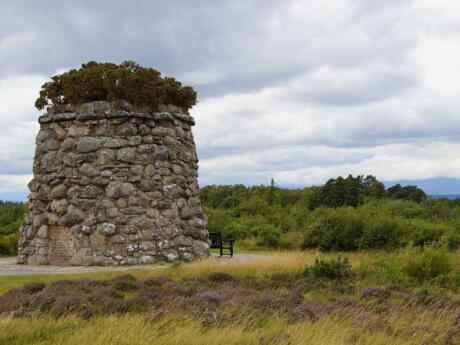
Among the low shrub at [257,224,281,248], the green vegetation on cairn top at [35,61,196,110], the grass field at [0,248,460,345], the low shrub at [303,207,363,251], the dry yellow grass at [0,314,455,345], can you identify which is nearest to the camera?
the dry yellow grass at [0,314,455,345]

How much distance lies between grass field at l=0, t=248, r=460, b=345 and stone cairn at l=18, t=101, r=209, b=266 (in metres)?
2.14

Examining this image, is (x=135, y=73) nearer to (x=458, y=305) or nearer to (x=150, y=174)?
(x=150, y=174)

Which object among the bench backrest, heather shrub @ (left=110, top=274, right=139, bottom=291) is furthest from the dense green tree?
heather shrub @ (left=110, top=274, right=139, bottom=291)

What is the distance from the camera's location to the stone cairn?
15859mm

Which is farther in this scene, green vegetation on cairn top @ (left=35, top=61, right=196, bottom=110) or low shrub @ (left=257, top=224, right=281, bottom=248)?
low shrub @ (left=257, top=224, right=281, bottom=248)

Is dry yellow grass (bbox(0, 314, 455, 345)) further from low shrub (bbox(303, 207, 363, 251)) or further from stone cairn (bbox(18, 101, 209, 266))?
low shrub (bbox(303, 207, 363, 251))

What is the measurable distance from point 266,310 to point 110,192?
7479mm

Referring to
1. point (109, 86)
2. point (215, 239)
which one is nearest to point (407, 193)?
point (215, 239)

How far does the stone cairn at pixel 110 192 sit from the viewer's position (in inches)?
624

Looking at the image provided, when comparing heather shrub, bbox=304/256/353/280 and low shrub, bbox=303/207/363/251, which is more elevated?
low shrub, bbox=303/207/363/251

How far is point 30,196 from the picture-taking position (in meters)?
17.4

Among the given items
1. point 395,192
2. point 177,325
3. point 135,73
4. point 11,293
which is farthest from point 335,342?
point 395,192

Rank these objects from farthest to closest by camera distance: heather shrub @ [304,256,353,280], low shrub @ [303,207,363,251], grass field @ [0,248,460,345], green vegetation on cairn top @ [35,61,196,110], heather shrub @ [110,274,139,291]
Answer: low shrub @ [303,207,363,251]
green vegetation on cairn top @ [35,61,196,110]
heather shrub @ [304,256,353,280]
heather shrub @ [110,274,139,291]
grass field @ [0,248,460,345]

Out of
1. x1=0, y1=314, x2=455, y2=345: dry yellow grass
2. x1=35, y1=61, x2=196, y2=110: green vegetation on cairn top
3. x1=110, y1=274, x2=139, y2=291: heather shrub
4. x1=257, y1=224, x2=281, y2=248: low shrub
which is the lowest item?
x1=0, y1=314, x2=455, y2=345: dry yellow grass
